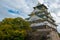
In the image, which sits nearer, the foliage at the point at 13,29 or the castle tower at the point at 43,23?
the foliage at the point at 13,29

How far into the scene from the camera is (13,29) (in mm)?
29250

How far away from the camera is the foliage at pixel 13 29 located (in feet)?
90.8

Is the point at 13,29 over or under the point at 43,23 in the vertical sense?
under

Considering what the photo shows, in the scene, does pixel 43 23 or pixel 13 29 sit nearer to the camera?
pixel 13 29

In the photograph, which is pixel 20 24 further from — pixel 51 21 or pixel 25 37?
pixel 51 21

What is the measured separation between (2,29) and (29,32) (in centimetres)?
497

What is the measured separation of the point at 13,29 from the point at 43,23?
6882mm

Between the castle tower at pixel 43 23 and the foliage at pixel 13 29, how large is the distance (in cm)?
290

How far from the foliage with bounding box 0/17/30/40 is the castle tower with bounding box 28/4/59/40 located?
290 centimetres

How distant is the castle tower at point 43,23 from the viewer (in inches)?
1206

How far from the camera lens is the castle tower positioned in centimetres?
3063

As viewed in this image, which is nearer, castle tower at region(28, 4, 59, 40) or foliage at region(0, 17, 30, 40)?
foliage at region(0, 17, 30, 40)

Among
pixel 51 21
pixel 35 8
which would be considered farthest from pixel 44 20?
pixel 35 8

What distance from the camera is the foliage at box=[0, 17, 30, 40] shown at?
90.8 feet
